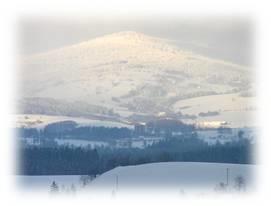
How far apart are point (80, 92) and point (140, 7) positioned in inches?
23.0

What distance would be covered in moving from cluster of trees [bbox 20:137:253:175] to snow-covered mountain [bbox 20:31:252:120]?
0.21 meters

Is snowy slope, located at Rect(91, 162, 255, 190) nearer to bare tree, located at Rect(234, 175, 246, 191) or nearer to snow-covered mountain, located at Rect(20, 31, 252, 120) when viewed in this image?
bare tree, located at Rect(234, 175, 246, 191)

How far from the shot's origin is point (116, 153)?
7756 inches

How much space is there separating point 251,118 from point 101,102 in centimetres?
83

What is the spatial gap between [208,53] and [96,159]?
0.85m

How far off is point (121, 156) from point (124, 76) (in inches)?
17.3

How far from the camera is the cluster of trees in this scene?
19700 centimetres

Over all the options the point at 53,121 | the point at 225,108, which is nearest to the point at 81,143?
the point at 53,121

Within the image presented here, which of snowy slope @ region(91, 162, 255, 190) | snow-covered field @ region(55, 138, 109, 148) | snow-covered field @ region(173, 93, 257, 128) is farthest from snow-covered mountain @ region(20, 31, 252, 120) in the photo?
snowy slope @ region(91, 162, 255, 190)

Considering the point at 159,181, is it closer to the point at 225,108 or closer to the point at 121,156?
the point at 121,156

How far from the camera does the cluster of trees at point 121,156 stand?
646ft

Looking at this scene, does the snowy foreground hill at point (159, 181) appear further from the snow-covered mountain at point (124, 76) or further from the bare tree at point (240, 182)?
the snow-covered mountain at point (124, 76)

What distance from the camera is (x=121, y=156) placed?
197 metres

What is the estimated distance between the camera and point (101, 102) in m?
197
